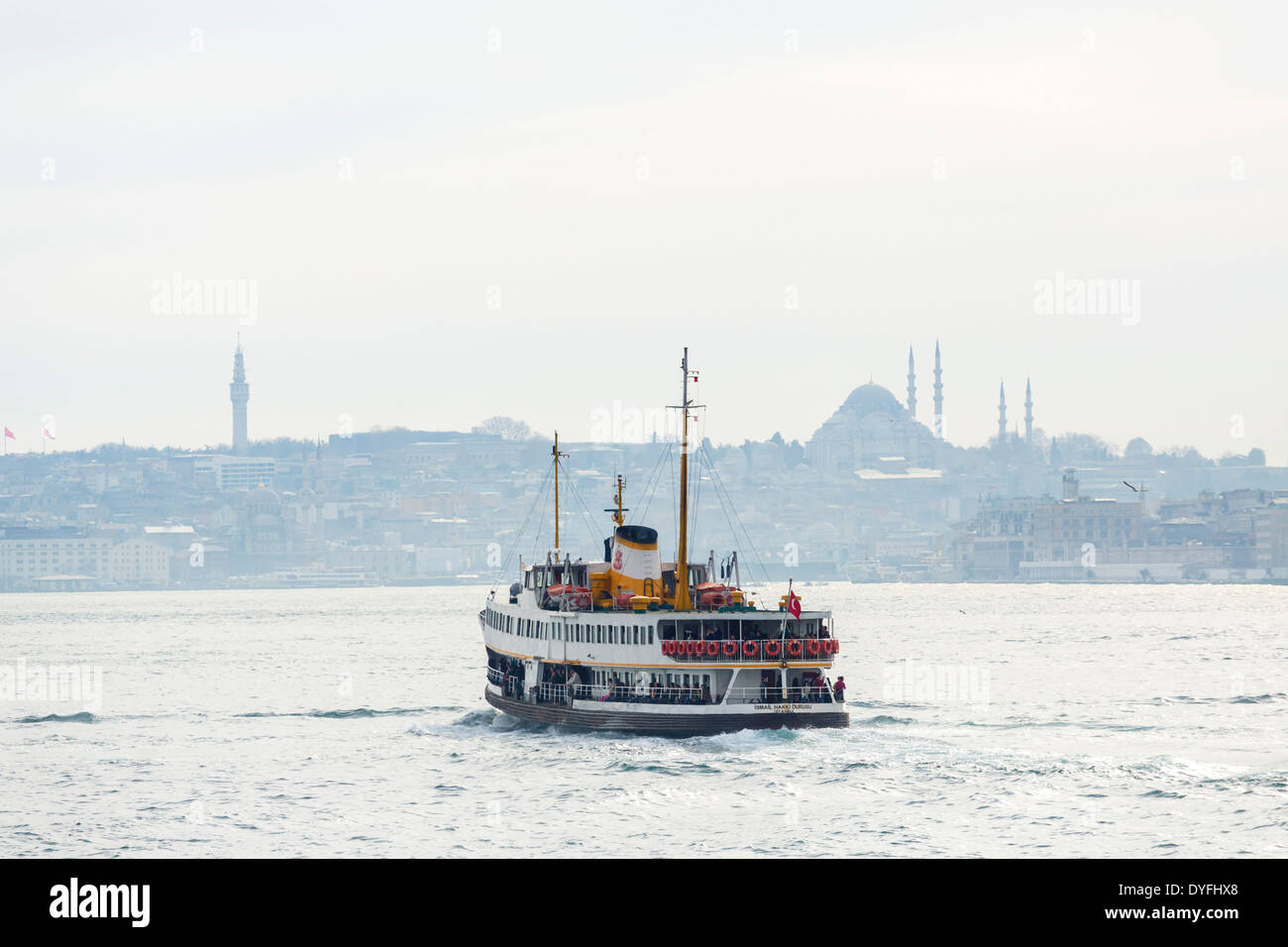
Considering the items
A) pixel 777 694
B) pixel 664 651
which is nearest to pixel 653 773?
pixel 664 651

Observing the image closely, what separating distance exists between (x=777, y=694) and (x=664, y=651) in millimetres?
2792

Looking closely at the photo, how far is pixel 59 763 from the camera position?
1697 inches

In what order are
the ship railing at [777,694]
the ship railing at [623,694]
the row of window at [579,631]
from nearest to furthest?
the ship railing at [777,694] < the ship railing at [623,694] < the row of window at [579,631]

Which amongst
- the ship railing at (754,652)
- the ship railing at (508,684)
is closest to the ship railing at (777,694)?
the ship railing at (754,652)

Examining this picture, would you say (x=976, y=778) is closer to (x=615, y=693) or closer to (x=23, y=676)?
(x=615, y=693)

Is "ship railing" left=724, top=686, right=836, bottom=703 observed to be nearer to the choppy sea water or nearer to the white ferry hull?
the white ferry hull

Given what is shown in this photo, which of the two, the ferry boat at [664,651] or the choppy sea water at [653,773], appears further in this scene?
the ferry boat at [664,651]

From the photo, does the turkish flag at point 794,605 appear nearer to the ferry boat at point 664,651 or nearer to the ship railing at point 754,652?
the ferry boat at point 664,651

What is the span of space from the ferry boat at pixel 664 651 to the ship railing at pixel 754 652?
23mm

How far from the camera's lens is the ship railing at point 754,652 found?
132ft

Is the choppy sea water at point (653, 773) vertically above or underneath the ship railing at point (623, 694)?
underneath

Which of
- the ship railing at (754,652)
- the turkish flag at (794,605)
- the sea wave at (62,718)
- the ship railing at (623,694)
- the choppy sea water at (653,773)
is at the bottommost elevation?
the sea wave at (62,718)

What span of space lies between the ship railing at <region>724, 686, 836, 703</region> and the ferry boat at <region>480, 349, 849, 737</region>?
2cm
